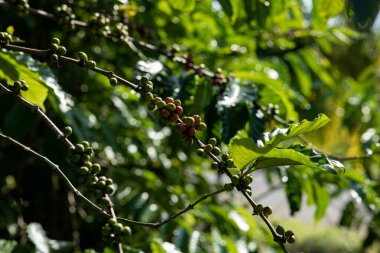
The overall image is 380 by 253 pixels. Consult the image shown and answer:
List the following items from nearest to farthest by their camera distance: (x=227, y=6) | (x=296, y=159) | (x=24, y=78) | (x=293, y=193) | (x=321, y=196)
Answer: (x=296, y=159), (x=24, y=78), (x=227, y=6), (x=293, y=193), (x=321, y=196)

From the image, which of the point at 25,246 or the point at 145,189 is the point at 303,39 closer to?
the point at 145,189

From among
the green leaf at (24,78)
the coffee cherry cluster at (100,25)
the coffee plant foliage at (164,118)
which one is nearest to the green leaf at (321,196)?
the coffee plant foliage at (164,118)

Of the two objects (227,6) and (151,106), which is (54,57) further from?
(227,6)

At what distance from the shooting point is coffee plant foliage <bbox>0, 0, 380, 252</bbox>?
103cm

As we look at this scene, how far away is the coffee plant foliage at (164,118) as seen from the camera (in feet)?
3.36

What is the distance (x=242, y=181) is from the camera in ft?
3.19

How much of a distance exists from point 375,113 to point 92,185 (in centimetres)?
210

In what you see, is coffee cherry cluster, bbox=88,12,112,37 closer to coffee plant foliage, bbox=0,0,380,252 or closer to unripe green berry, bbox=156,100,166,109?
coffee plant foliage, bbox=0,0,380,252

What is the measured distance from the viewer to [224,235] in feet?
6.82

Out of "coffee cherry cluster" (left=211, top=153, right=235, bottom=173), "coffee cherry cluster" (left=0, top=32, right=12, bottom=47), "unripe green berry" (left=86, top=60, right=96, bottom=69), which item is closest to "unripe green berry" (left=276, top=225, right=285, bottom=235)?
"coffee cherry cluster" (left=211, top=153, right=235, bottom=173)

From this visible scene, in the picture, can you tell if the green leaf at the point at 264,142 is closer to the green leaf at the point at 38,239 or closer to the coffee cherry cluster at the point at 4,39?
the coffee cherry cluster at the point at 4,39

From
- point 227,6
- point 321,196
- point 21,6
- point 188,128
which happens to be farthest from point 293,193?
point 21,6

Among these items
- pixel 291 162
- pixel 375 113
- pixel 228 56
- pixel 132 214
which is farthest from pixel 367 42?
pixel 291 162

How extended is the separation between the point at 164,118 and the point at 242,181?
0.64 feet
